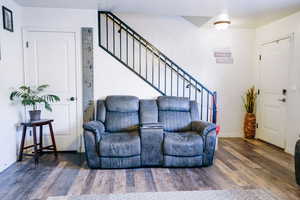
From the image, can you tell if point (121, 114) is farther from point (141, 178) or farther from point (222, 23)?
point (222, 23)

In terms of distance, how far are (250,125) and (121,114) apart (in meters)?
2.90

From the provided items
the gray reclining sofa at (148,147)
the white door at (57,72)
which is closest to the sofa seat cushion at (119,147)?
the gray reclining sofa at (148,147)

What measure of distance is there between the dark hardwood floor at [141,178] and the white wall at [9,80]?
0.95ft

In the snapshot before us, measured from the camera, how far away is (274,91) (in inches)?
156

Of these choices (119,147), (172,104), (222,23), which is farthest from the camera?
(172,104)

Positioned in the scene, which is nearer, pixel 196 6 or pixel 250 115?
pixel 196 6

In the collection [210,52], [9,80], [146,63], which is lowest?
[9,80]

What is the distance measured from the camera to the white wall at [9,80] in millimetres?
2738

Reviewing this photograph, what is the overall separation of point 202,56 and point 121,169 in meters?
2.99

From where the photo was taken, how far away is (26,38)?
3.31 meters

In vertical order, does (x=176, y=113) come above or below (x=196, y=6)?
below

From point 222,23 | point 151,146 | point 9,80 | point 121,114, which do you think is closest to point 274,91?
point 222,23

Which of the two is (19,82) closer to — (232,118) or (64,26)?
(64,26)

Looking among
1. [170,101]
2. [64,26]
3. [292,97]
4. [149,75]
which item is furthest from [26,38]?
[292,97]
